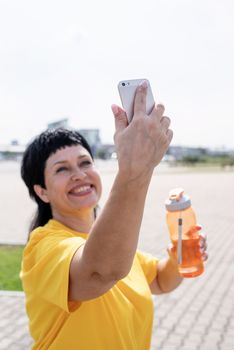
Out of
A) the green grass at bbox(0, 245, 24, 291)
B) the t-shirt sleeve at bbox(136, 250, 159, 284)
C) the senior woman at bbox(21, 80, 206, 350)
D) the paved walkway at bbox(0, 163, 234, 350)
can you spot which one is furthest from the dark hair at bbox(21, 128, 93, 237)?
the green grass at bbox(0, 245, 24, 291)

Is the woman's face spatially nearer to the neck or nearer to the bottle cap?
the neck

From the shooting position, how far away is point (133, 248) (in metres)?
1.22

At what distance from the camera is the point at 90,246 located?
1222 mm

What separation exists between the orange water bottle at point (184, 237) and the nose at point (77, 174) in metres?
0.45

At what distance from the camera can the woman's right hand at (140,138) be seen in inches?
45.5

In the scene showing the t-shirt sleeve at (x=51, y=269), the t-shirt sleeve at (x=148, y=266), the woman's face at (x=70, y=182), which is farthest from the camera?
the t-shirt sleeve at (x=148, y=266)

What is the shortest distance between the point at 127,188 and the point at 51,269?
0.44m

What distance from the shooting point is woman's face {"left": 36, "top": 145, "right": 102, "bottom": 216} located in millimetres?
1819

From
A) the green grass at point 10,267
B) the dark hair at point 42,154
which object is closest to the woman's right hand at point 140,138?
the dark hair at point 42,154

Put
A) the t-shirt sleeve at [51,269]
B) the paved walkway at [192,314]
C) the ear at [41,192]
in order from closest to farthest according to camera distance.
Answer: the t-shirt sleeve at [51,269], the ear at [41,192], the paved walkway at [192,314]

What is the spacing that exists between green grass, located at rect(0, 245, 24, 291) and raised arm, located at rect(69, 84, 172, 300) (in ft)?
15.0

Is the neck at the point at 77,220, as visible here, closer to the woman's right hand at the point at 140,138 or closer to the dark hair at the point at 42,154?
the dark hair at the point at 42,154

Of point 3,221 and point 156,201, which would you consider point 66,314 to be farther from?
point 156,201

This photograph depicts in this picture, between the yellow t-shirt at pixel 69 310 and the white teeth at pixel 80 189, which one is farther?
the white teeth at pixel 80 189
